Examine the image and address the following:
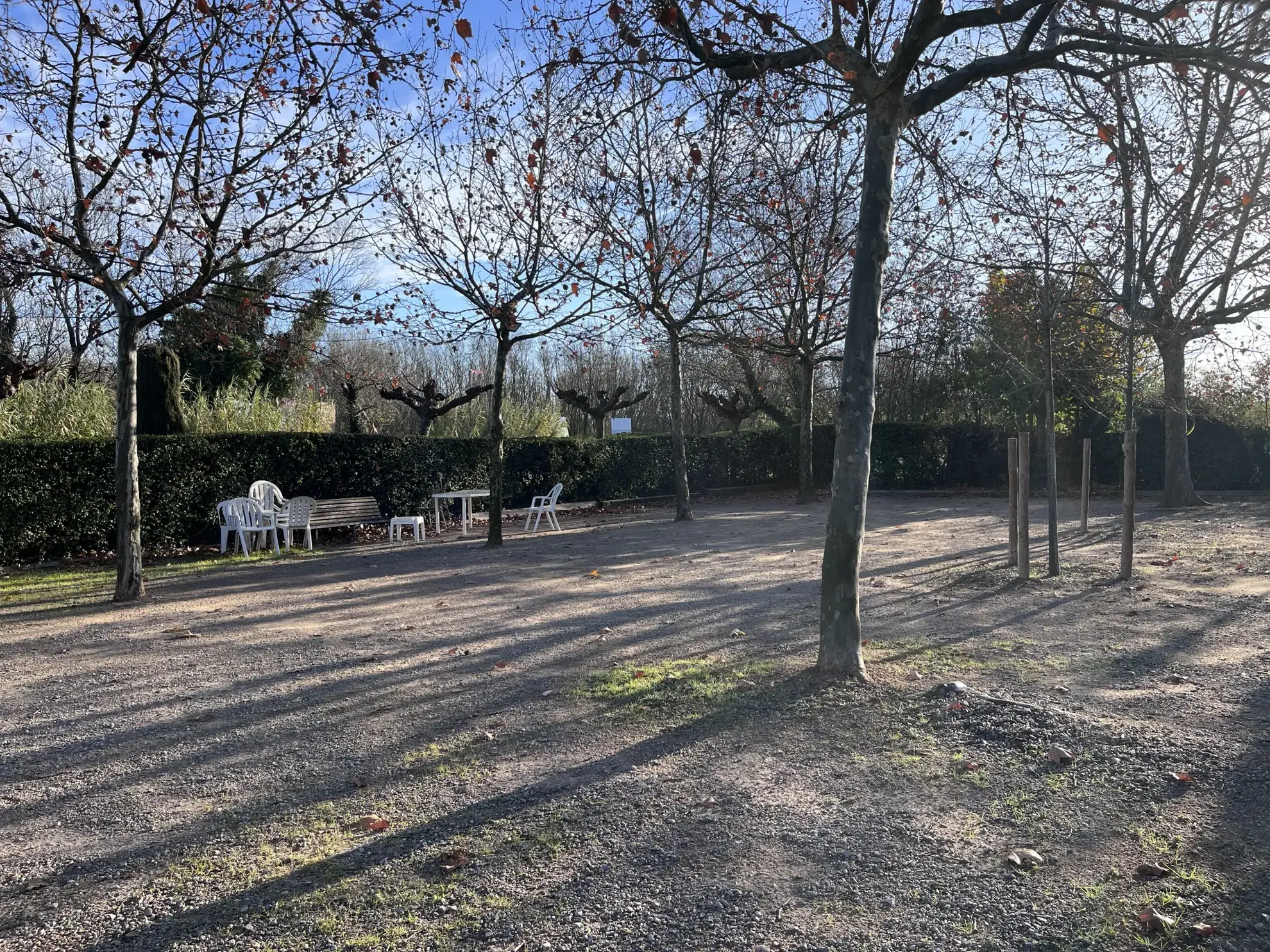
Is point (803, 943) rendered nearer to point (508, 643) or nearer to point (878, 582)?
point (508, 643)

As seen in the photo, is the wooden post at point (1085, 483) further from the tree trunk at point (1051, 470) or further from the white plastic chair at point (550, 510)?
the white plastic chair at point (550, 510)

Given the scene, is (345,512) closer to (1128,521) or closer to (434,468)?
(434,468)

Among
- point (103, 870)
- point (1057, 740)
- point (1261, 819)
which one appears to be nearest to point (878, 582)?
point (1057, 740)

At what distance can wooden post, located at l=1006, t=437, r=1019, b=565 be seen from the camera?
Answer: 943 cm

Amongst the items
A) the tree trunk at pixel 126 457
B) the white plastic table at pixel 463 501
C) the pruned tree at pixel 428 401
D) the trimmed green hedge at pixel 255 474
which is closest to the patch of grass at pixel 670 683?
the tree trunk at pixel 126 457

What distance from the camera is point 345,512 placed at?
14.7 meters

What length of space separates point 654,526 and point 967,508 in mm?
7639

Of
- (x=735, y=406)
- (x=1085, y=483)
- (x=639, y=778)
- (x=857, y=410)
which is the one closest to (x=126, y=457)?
(x=639, y=778)

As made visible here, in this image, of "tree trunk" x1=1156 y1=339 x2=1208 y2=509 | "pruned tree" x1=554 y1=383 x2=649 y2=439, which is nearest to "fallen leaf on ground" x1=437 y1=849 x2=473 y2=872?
"tree trunk" x1=1156 y1=339 x2=1208 y2=509

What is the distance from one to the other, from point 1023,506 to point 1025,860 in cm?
628

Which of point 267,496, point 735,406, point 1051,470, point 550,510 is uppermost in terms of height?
point 735,406

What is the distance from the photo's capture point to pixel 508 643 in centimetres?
674

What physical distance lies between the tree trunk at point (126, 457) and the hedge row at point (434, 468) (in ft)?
13.0

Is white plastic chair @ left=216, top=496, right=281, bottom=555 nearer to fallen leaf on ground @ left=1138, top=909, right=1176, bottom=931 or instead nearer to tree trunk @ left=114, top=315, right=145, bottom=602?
tree trunk @ left=114, top=315, right=145, bottom=602
